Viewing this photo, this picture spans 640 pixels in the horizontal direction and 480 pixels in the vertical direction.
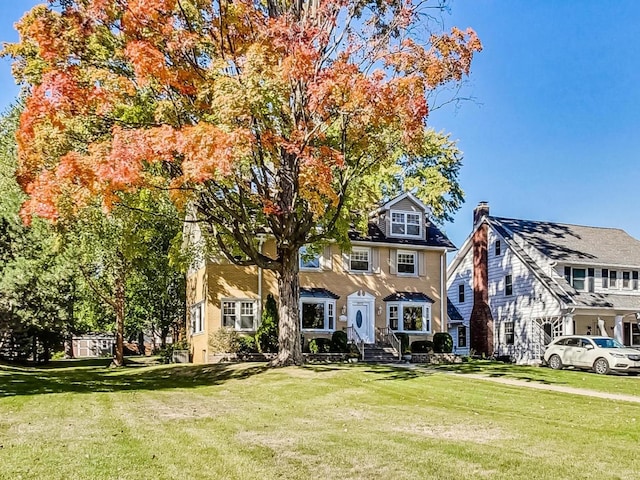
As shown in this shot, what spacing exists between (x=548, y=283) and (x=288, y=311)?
50.8ft

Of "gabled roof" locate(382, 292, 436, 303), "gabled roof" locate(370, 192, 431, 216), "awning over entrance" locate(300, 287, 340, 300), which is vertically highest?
"gabled roof" locate(370, 192, 431, 216)

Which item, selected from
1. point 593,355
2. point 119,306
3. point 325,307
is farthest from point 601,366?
point 119,306

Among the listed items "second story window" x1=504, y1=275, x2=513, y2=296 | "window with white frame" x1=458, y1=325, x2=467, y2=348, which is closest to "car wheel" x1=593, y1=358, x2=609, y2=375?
"second story window" x1=504, y1=275, x2=513, y2=296

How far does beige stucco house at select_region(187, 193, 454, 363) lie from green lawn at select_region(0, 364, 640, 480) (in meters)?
10.3

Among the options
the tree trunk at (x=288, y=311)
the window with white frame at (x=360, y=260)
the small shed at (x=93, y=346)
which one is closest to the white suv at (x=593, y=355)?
the window with white frame at (x=360, y=260)

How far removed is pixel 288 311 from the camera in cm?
2217

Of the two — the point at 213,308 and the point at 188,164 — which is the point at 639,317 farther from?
the point at 188,164

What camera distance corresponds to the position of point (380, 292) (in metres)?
31.8

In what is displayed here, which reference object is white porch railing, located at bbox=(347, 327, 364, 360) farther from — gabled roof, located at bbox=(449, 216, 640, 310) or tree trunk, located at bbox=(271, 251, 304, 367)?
gabled roof, located at bbox=(449, 216, 640, 310)

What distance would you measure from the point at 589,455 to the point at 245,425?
18.1 feet

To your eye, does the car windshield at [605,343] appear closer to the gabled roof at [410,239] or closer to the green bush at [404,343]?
the green bush at [404,343]

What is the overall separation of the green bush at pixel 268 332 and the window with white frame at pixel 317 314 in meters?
1.99

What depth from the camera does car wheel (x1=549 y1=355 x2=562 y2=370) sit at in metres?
26.4

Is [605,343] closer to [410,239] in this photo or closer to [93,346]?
[410,239]
